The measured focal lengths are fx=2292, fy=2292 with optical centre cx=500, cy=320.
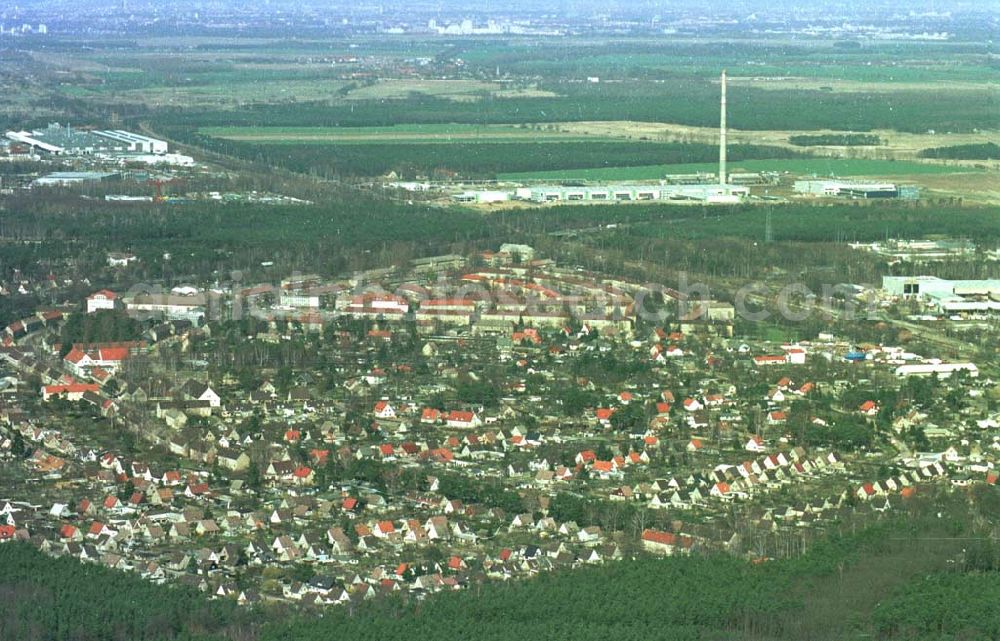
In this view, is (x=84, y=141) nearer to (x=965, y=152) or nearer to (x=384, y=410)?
(x=965, y=152)

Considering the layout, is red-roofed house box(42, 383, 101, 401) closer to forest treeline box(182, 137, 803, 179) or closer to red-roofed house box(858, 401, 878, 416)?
red-roofed house box(858, 401, 878, 416)

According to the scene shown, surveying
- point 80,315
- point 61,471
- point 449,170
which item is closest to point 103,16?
point 449,170

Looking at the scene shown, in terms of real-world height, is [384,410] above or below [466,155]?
above

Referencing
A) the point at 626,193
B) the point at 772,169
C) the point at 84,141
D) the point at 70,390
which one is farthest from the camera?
the point at 84,141

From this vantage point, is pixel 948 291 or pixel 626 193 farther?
pixel 626 193

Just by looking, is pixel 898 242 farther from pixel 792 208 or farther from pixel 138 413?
pixel 138 413

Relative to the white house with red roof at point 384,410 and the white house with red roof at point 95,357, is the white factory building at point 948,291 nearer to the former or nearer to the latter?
the white house with red roof at point 384,410

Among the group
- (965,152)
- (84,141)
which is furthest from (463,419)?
(84,141)
